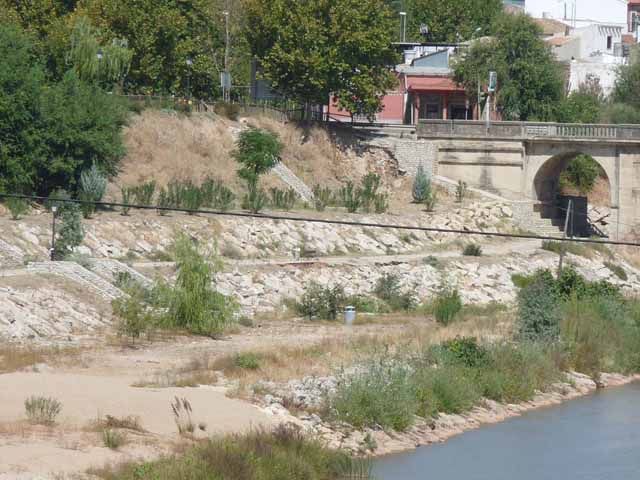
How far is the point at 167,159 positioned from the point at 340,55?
9.97 m

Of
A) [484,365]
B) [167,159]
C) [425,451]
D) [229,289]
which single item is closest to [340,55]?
[167,159]

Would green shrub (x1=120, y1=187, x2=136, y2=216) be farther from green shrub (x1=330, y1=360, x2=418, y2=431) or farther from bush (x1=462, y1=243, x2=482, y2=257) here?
green shrub (x1=330, y1=360, x2=418, y2=431)

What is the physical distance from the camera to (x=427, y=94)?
80.9 m

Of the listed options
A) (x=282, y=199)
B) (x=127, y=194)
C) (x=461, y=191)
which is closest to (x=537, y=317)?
(x=127, y=194)

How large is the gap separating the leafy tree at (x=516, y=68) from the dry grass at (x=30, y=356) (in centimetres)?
4207

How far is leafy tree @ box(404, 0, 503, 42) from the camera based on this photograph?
298 ft

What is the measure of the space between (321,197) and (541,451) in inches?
1195

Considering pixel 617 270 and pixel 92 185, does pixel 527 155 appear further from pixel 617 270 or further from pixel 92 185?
pixel 92 185

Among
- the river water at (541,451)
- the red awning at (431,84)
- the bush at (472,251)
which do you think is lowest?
the river water at (541,451)

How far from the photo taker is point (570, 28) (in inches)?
3775

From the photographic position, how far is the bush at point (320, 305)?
160 feet

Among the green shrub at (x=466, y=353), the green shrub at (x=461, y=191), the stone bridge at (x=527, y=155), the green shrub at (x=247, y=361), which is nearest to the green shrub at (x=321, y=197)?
the green shrub at (x=461, y=191)

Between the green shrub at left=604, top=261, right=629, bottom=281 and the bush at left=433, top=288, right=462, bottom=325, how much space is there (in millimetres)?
14325

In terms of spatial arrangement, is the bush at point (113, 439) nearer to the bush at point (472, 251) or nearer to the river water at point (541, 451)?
the river water at point (541, 451)
